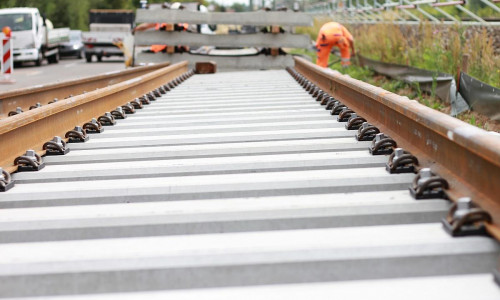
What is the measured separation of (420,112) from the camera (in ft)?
12.1

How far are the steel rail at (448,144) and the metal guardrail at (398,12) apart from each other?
876cm

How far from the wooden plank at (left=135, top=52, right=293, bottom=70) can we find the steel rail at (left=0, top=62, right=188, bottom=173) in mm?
8973

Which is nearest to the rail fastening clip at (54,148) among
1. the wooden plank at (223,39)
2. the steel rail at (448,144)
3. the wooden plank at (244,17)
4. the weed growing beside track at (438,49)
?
the steel rail at (448,144)

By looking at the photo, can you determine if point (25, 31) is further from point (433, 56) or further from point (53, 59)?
point (433, 56)

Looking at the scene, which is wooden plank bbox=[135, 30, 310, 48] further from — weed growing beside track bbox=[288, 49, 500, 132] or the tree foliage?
the tree foliage

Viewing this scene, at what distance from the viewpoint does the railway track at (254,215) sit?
7.44ft

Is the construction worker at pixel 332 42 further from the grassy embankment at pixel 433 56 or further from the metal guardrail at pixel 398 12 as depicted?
the metal guardrail at pixel 398 12

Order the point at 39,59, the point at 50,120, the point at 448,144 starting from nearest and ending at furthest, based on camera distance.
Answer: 1. the point at 448,144
2. the point at 50,120
3. the point at 39,59

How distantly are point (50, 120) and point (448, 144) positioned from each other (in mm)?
2871

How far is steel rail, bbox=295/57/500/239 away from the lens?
104 inches

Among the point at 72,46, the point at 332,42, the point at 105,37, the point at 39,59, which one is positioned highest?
the point at 332,42

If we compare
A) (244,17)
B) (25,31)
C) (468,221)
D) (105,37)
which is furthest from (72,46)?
(468,221)

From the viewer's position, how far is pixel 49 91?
828 cm

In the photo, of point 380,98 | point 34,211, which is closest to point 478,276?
point 34,211
